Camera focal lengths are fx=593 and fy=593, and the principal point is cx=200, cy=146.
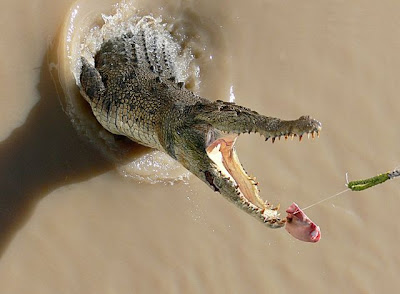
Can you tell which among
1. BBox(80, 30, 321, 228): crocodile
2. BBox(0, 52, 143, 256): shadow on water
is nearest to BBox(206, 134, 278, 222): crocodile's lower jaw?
BBox(80, 30, 321, 228): crocodile

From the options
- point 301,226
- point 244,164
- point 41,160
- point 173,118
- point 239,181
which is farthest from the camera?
point 244,164

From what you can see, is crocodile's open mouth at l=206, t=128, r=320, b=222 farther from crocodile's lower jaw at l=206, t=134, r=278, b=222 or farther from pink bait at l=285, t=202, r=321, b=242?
pink bait at l=285, t=202, r=321, b=242

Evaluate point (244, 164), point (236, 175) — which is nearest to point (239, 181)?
point (236, 175)

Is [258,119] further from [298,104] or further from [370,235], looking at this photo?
[370,235]

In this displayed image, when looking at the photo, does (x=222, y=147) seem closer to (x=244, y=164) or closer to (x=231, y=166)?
(x=231, y=166)

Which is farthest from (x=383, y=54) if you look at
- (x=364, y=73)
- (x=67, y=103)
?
(x=67, y=103)

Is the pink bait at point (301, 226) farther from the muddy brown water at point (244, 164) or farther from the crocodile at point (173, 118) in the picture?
the muddy brown water at point (244, 164)

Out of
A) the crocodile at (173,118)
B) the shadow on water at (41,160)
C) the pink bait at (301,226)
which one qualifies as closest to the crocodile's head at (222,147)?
the crocodile at (173,118)
